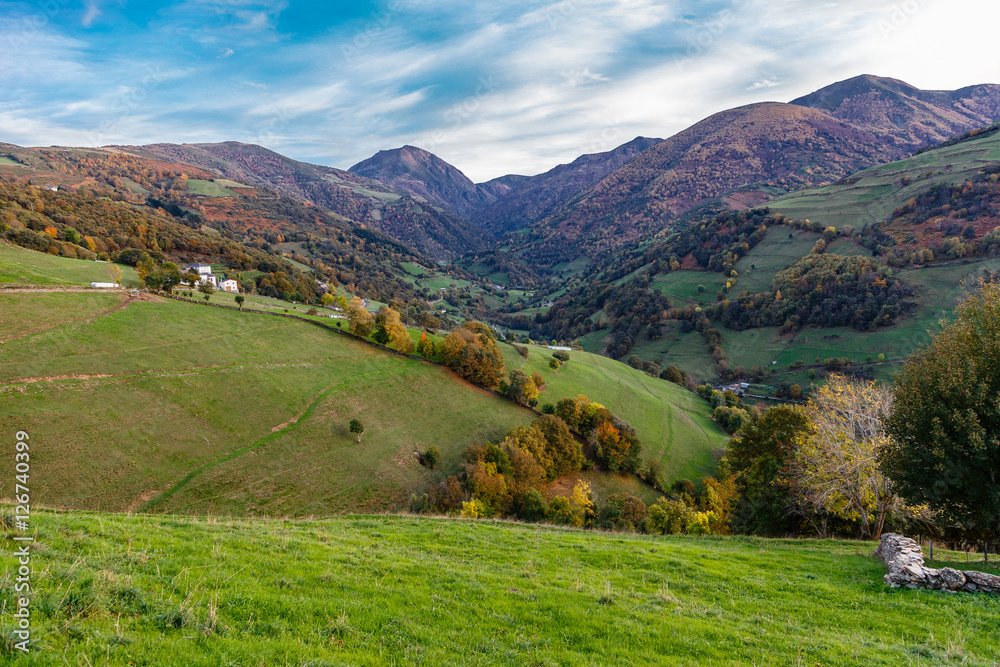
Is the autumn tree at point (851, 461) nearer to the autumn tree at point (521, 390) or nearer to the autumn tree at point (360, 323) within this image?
the autumn tree at point (521, 390)

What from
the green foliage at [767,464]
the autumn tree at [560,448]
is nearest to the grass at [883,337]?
the autumn tree at [560,448]

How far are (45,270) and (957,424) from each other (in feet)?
293

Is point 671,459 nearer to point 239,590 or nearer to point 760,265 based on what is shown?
point 239,590

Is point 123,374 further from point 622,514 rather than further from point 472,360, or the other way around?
point 622,514

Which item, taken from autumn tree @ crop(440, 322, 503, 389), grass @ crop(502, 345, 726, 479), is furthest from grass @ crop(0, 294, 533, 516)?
grass @ crop(502, 345, 726, 479)

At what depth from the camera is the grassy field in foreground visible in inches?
258

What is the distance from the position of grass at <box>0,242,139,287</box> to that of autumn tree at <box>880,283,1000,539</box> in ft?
258

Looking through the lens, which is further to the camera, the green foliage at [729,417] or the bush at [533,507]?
the green foliage at [729,417]

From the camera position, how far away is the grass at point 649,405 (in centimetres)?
6906

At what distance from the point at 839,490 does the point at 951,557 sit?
702 centimetres

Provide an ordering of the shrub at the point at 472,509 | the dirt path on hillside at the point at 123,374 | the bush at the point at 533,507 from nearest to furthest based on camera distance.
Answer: the dirt path on hillside at the point at 123,374 → the shrub at the point at 472,509 → the bush at the point at 533,507

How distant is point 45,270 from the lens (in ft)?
179

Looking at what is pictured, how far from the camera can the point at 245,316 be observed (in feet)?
204

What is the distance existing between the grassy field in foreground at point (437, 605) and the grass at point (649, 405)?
55.3 metres
